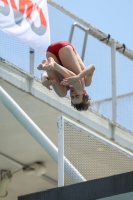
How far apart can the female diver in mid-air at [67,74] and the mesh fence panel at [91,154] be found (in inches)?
28.6

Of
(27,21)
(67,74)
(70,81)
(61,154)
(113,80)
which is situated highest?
(27,21)

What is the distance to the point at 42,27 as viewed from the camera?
52.0ft

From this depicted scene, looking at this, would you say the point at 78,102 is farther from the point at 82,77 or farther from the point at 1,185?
the point at 1,185

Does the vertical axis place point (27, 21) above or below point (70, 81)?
above

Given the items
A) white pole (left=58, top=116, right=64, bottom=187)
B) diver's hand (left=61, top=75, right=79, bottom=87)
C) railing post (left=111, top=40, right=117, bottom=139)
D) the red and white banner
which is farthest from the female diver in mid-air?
railing post (left=111, top=40, right=117, bottom=139)

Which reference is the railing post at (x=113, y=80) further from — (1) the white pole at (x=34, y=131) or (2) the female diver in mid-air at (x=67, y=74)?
(2) the female diver in mid-air at (x=67, y=74)

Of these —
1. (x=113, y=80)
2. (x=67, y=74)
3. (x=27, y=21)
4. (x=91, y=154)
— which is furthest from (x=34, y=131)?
(x=113, y=80)

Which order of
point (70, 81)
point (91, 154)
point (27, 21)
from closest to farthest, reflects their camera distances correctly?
point (70, 81) → point (91, 154) → point (27, 21)

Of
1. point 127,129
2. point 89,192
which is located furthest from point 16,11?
point 89,192

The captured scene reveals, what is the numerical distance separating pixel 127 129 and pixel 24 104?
96.4 inches

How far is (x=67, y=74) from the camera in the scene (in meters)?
10.6

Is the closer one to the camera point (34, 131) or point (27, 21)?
point (34, 131)

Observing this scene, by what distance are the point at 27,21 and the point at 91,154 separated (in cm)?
432

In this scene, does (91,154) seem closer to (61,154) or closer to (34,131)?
(61,154)
